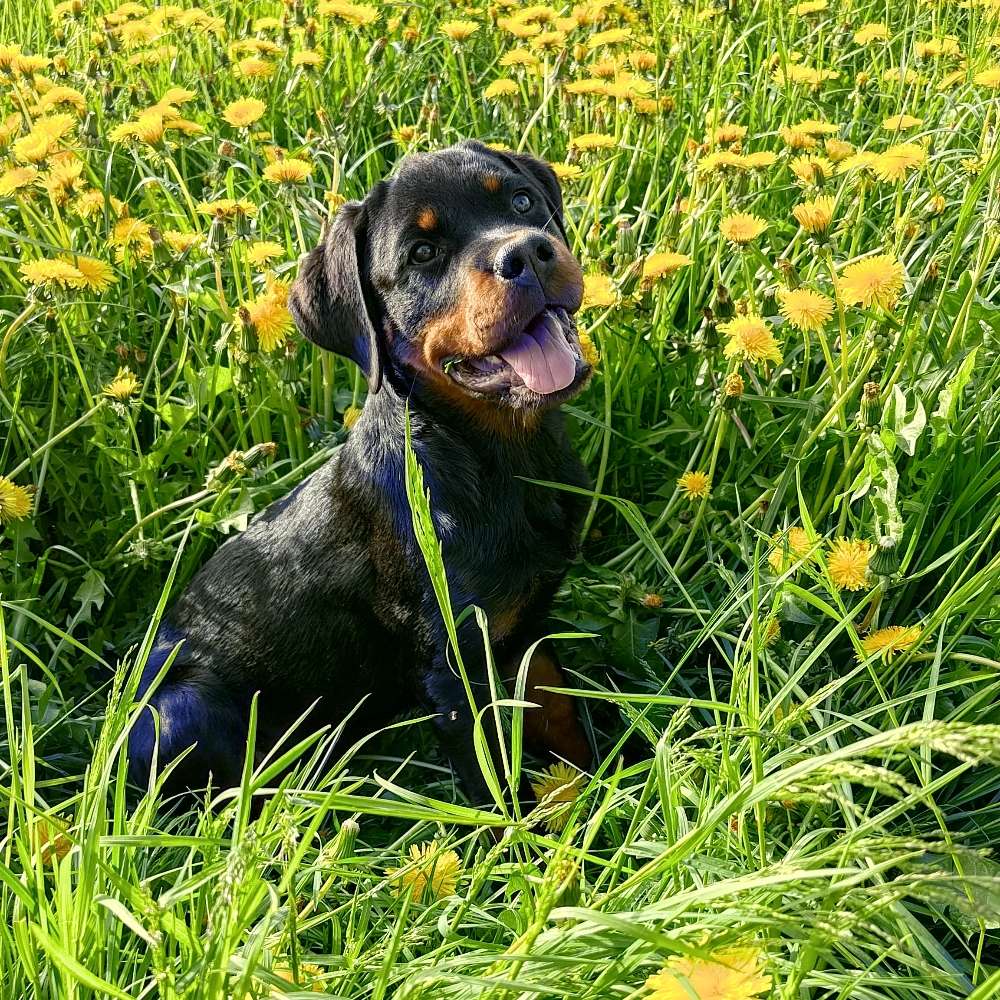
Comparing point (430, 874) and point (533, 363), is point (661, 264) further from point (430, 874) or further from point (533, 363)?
point (430, 874)

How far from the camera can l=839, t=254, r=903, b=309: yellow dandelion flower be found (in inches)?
82.4

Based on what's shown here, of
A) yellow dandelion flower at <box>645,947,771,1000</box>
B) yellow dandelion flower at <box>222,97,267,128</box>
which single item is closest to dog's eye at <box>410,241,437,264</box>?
yellow dandelion flower at <box>222,97,267,128</box>

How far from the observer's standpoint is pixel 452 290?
2.29 metres

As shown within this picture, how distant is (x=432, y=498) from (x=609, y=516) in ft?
2.18

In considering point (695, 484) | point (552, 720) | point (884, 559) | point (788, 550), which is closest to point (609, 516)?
point (695, 484)

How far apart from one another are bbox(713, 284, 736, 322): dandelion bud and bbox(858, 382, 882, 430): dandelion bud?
36 cm

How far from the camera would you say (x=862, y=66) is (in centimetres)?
424

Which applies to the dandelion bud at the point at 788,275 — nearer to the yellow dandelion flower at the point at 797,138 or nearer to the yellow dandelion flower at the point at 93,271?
the yellow dandelion flower at the point at 797,138

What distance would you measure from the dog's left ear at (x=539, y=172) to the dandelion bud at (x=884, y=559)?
1.05m

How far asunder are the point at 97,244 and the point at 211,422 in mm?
628

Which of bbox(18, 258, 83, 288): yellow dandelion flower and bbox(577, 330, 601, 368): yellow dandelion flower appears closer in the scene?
bbox(18, 258, 83, 288): yellow dandelion flower

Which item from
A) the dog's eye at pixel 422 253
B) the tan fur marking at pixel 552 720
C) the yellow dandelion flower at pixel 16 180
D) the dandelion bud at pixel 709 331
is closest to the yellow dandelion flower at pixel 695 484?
the dandelion bud at pixel 709 331

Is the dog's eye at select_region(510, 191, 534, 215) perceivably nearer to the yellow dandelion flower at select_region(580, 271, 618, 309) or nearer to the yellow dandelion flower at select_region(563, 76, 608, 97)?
the yellow dandelion flower at select_region(580, 271, 618, 309)

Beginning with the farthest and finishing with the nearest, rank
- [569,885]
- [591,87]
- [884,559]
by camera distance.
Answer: [591,87], [884,559], [569,885]
